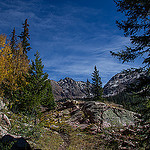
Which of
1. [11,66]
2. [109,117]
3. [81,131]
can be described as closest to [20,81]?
[11,66]

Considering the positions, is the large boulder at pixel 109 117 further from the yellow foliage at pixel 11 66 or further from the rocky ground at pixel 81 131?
the yellow foliage at pixel 11 66

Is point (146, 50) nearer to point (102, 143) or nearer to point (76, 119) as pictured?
point (102, 143)

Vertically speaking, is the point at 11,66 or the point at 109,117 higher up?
the point at 11,66

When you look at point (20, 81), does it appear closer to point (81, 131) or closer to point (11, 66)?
point (11, 66)

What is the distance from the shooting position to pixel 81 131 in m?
15.0

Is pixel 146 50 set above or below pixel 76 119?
above

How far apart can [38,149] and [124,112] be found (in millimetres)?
16050

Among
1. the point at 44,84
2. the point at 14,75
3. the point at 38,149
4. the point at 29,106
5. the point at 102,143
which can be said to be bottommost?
the point at 102,143

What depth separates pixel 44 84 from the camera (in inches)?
655

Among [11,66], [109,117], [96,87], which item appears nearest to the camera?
[11,66]

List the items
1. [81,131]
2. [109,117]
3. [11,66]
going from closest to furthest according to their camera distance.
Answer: [81,131], [11,66], [109,117]

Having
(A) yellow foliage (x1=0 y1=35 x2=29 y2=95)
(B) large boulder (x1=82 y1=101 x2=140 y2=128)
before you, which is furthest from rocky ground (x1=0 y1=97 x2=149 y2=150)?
(A) yellow foliage (x1=0 y1=35 x2=29 y2=95)

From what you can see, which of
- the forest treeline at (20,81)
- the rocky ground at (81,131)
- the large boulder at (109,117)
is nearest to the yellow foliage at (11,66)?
the forest treeline at (20,81)

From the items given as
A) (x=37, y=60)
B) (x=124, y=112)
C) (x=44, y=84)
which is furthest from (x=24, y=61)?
(x=124, y=112)
